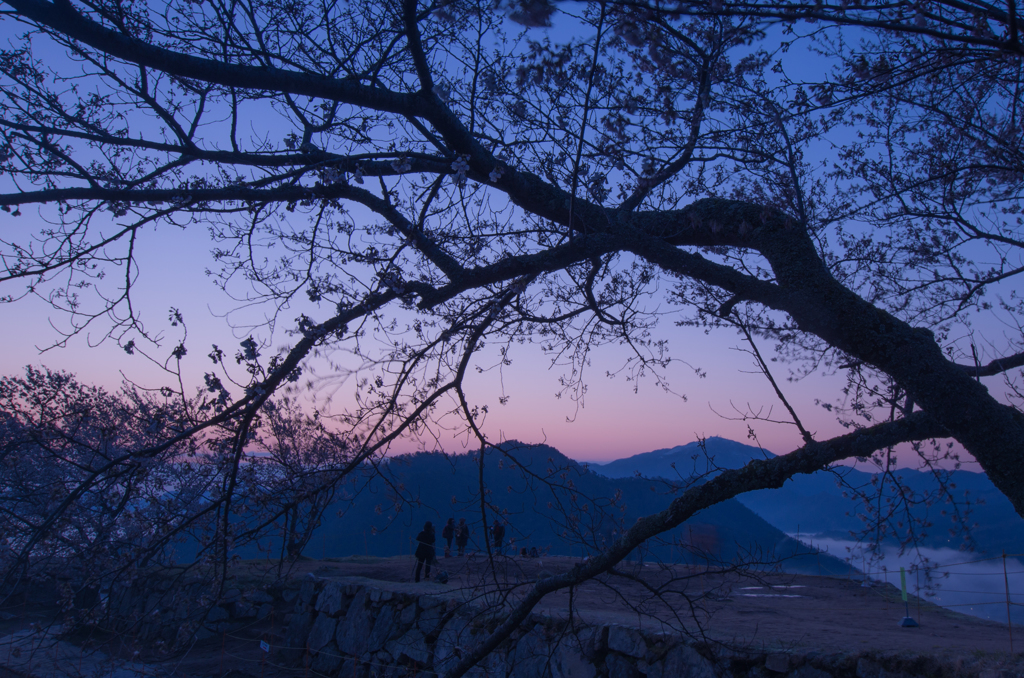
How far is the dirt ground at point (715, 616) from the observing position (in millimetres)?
3768

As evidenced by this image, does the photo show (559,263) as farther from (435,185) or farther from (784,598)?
(784,598)

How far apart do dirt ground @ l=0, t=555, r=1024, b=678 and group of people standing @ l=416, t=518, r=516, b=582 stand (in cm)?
15

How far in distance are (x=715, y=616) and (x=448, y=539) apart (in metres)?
6.70

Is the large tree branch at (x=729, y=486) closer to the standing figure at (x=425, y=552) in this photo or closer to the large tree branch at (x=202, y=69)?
the large tree branch at (x=202, y=69)

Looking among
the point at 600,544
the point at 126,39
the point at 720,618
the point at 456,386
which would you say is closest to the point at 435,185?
the point at 456,386

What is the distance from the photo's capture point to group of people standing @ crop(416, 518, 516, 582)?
312cm

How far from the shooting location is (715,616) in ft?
22.2

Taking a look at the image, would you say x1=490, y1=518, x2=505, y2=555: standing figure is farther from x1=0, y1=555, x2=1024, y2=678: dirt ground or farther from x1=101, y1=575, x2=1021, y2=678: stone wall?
x1=101, y1=575, x2=1021, y2=678: stone wall

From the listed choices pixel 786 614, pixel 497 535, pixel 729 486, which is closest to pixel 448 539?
pixel 786 614

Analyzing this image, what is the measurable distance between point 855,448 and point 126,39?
3948mm

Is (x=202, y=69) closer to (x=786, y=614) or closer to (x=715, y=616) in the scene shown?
(x=715, y=616)

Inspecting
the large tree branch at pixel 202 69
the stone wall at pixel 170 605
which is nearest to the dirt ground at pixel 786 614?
the stone wall at pixel 170 605

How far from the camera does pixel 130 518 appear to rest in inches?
102

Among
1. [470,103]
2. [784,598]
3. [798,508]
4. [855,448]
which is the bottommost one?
[784,598]
